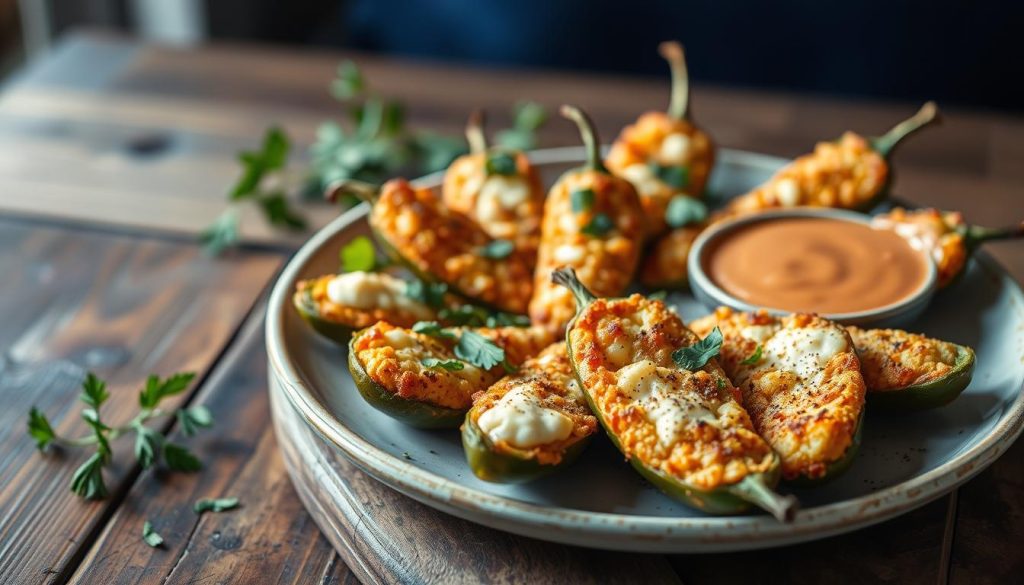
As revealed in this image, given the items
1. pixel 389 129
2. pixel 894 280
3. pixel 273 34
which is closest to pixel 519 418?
pixel 894 280

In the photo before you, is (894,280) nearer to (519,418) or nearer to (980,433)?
(980,433)

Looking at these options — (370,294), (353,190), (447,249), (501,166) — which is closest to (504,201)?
(501,166)

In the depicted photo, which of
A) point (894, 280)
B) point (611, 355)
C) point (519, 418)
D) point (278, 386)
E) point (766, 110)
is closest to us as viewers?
point (519, 418)

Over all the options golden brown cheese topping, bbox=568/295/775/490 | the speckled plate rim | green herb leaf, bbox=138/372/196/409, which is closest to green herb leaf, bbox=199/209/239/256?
green herb leaf, bbox=138/372/196/409

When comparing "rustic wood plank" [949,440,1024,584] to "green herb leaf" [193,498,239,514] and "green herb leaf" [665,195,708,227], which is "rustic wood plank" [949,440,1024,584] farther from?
"green herb leaf" [193,498,239,514]

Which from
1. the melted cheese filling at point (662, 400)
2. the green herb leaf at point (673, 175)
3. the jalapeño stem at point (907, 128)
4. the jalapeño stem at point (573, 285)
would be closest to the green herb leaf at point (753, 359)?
the melted cheese filling at point (662, 400)

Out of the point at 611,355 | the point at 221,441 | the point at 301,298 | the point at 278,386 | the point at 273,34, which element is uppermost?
the point at 611,355
